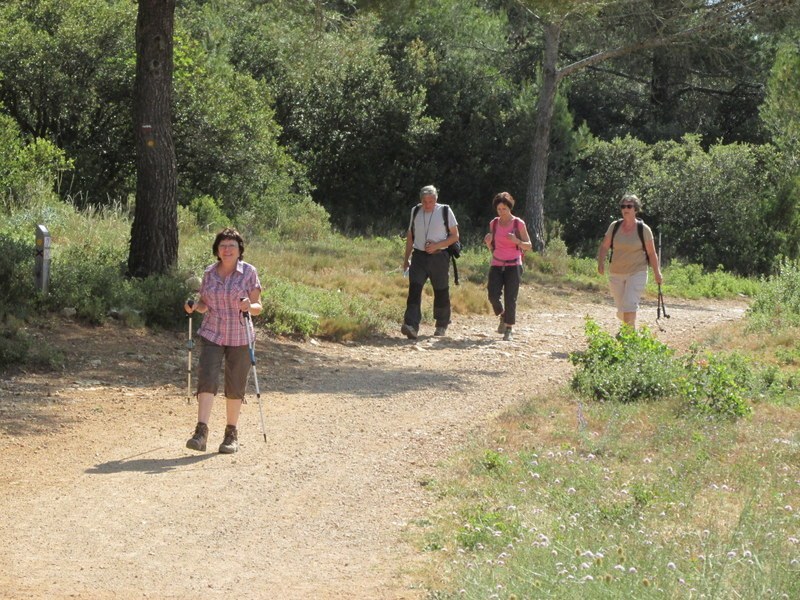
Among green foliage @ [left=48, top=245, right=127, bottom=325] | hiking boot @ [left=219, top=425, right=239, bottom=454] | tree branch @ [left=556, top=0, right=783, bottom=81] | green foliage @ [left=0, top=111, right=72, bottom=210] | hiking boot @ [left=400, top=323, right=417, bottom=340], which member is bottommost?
hiking boot @ [left=219, top=425, right=239, bottom=454]

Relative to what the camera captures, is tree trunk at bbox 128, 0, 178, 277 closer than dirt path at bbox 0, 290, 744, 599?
No

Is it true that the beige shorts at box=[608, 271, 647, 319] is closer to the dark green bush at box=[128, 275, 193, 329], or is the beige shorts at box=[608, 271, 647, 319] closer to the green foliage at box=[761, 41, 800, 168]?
the dark green bush at box=[128, 275, 193, 329]

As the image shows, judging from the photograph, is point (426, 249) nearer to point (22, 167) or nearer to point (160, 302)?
point (160, 302)

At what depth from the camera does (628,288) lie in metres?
13.5

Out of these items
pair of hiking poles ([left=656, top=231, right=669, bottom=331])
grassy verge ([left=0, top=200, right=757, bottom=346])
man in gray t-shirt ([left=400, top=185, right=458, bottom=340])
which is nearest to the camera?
grassy verge ([left=0, top=200, right=757, bottom=346])

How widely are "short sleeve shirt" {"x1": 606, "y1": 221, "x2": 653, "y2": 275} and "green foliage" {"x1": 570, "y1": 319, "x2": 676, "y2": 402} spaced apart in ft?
4.29

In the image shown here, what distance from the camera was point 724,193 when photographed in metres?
29.8

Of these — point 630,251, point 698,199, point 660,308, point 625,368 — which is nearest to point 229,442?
point 625,368

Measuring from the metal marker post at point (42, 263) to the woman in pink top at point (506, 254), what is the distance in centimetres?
529

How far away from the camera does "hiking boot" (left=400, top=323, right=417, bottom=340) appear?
1564 cm

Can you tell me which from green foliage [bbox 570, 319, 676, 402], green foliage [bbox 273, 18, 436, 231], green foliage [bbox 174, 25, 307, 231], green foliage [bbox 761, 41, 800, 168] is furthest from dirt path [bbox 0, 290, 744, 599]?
green foliage [bbox 273, 18, 436, 231]

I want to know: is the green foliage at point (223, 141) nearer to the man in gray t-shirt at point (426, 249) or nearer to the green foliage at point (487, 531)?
the man in gray t-shirt at point (426, 249)

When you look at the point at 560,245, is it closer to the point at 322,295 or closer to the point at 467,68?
the point at 467,68

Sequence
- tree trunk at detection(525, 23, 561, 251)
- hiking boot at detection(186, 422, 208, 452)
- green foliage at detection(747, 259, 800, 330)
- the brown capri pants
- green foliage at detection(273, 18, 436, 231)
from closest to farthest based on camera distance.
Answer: hiking boot at detection(186, 422, 208, 452) → the brown capri pants → green foliage at detection(747, 259, 800, 330) → tree trunk at detection(525, 23, 561, 251) → green foliage at detection(273, 18, 436, 231)
